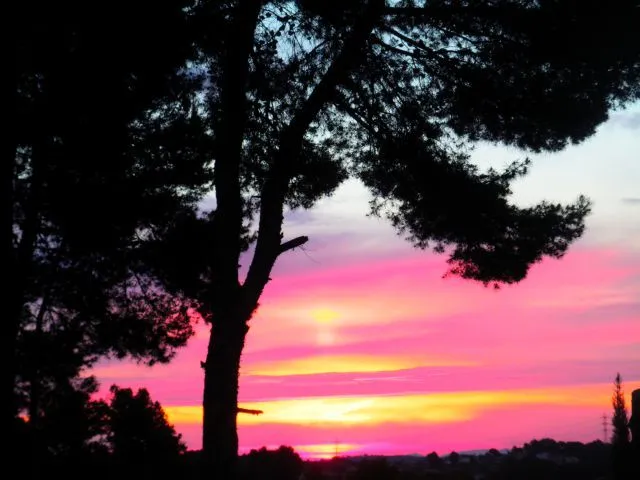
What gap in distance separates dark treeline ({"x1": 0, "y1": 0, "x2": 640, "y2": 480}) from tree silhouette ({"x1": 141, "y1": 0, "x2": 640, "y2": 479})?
0.03 metres

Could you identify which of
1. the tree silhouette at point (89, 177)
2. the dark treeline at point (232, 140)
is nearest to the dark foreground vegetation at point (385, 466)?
the tree silhouette at point (89, 177)

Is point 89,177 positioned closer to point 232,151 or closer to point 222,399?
point 232,151

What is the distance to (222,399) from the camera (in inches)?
356

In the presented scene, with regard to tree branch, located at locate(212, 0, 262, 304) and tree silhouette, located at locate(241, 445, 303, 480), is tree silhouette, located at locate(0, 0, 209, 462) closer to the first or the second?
tree branch, located at locate(212, 0, 262, 304)

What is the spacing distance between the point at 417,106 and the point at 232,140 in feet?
11.6

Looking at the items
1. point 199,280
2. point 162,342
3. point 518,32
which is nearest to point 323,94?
point 518,32

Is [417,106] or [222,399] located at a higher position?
[417,106]

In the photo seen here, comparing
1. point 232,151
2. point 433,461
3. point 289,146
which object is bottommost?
point 433,461

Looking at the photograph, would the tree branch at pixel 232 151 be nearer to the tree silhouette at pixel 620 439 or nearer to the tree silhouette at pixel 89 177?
the tree silhouette at pixel 89 177

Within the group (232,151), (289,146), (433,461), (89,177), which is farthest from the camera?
(433,461)

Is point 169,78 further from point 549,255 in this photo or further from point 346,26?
point 549,255

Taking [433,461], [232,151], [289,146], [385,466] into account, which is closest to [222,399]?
[232,151]

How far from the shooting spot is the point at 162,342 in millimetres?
14773

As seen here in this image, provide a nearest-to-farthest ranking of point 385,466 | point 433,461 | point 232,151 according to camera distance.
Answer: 1. point 232,151
2. point 385,466
3. point 433,461
